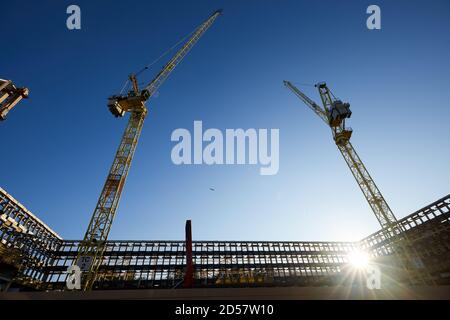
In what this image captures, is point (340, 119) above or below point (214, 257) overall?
above

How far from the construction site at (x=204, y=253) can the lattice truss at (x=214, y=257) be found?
0.17m

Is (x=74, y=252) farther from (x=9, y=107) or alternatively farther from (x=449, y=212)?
(x=449, y=212)

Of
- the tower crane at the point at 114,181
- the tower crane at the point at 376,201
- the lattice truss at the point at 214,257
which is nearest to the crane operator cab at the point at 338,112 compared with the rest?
the tower crane at the point at 376,201

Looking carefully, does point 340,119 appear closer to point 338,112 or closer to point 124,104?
point 338,112

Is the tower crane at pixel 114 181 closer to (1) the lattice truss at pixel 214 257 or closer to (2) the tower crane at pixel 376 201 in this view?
(1) the lattice truss at pixel 214 257

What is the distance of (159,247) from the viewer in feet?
159

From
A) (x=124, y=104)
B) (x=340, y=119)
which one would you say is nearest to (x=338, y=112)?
(x=340, y=119)

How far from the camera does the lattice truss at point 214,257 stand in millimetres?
34500

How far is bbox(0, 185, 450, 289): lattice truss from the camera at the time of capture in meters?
34.5

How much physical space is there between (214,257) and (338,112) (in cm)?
4195

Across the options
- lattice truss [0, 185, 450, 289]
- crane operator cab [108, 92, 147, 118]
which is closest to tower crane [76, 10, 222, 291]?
crane operator cab [108, 92, 147, 118]

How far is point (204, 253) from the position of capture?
48719mm

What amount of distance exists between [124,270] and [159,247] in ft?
26.6
